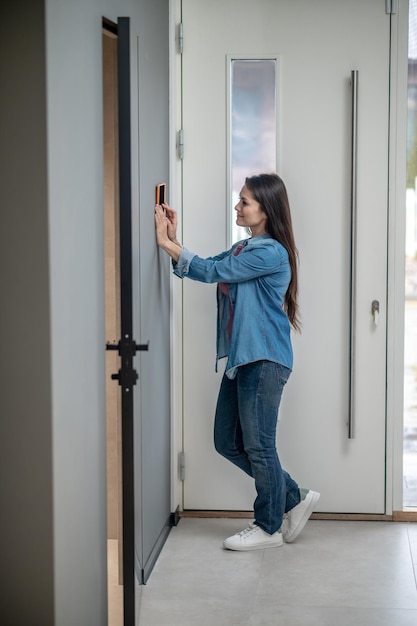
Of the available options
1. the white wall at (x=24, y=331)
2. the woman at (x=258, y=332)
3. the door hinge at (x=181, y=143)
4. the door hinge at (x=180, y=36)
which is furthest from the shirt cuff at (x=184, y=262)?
the white wall at (x=24, y=331)

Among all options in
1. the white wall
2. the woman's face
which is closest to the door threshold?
the woman's face

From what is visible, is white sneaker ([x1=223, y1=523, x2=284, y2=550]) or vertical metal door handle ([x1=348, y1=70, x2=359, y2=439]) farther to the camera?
vertical metal door handle ([x1=348, y1=70, x2=359, y2=439])

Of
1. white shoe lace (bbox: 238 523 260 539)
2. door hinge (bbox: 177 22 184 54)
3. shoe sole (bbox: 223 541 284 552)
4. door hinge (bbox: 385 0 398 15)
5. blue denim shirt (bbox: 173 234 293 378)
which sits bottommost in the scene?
shoe sole (bbox: 223 541 284 552)

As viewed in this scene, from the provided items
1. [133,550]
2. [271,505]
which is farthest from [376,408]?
[133,550]

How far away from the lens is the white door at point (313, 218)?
3.73m

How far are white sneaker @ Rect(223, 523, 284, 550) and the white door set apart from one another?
14.7 inches

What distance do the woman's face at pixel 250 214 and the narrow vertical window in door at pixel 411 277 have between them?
28.0 inches

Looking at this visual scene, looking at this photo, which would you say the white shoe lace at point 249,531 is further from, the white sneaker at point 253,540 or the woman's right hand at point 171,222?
the woman's right hand at point 171,222

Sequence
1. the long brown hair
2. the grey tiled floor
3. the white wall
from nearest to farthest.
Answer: the white wall
the grey tiled floor
the long brown hair

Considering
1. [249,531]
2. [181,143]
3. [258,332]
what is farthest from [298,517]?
[181,143]

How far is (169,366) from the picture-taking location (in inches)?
148

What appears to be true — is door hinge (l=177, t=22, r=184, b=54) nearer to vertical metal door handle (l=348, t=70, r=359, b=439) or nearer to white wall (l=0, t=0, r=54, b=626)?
vertical metal door handle (l=348, t=70, r=359, b=439)

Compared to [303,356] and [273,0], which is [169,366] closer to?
[303,356]

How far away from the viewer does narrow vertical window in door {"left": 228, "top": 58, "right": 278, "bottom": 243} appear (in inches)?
148
